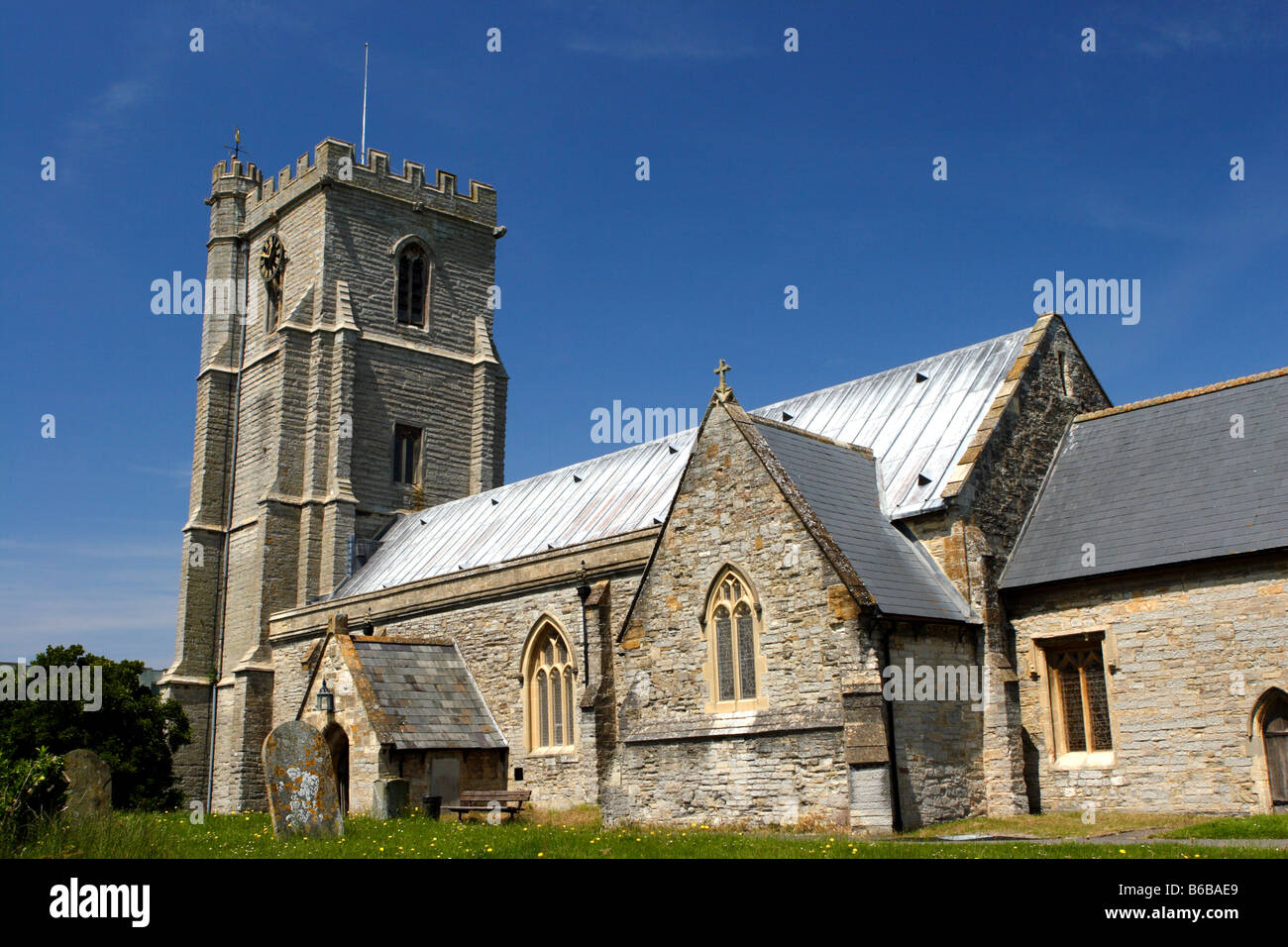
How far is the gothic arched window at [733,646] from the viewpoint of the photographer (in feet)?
58.4

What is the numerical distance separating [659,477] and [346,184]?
63.5 ft

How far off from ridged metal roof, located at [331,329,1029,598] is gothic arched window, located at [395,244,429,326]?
766 centimetres

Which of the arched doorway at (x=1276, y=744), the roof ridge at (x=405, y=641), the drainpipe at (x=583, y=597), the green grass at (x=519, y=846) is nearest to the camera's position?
the green grass at (x=519, y=846)

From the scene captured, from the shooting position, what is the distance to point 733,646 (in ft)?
59.4

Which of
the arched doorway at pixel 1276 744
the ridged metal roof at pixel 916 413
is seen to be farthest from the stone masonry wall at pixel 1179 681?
the ridged metal roof at pixel 916 413

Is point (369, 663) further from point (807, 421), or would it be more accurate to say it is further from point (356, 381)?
point (356, 381)

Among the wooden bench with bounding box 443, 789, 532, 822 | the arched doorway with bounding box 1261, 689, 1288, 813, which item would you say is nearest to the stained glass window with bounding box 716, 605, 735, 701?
the wooden bench with bounding box 443, 789, 532, 822

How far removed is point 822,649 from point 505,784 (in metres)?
11.1

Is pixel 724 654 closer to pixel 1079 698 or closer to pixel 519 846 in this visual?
pixel 1079 698

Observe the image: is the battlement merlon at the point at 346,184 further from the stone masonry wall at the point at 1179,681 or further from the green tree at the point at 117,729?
the stone masonry wall at the point at 1179,681

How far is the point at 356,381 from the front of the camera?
38.9 m

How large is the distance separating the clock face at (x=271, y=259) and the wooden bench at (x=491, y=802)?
25.0 metres

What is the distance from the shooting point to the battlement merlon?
39.8 meters

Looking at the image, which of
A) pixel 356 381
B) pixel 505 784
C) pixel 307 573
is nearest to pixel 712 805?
pixel 505 784
